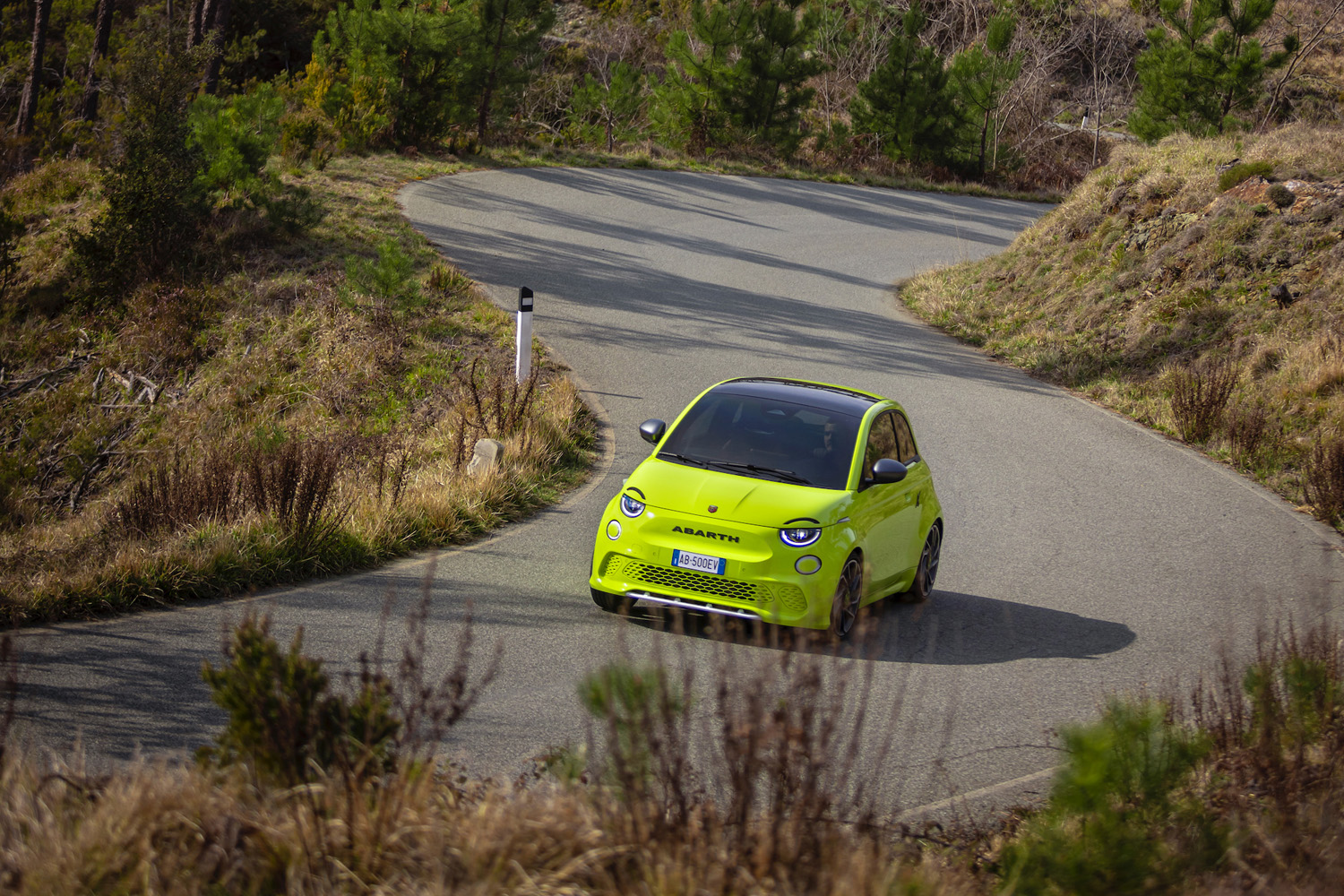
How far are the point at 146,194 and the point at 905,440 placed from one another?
16392 mm

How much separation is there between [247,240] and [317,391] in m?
6.48

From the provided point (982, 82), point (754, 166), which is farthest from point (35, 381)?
point (982, 82)

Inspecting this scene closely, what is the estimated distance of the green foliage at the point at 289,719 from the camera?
433 centimetres

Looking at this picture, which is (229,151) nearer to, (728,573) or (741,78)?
(728,573)

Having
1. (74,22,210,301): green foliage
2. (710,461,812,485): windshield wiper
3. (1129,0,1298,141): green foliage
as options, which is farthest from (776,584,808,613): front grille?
(1129,0,1298,141): green foliage

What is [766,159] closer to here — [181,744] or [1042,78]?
[1042,78]

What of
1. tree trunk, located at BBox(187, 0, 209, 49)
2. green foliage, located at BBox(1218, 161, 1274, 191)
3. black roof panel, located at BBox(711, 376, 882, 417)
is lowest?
black roof panel, located at BBox(711, 376, 882, 417)

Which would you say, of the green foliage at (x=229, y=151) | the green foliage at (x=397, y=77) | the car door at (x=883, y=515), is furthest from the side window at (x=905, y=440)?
the green foliage at (x=397, y=77)

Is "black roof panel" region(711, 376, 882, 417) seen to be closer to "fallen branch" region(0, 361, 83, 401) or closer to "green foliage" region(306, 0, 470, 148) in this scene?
"fallen branch" region(0, 361, 83, 401)

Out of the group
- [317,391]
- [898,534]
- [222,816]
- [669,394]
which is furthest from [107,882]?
[317,391]

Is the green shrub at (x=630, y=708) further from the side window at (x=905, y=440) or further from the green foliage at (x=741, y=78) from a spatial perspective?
the green foliage at (x=741, y=78)

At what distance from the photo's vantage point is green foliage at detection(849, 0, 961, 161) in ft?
135

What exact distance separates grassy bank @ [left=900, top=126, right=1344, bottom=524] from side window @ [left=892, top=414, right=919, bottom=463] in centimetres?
600

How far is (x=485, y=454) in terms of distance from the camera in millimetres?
12477
